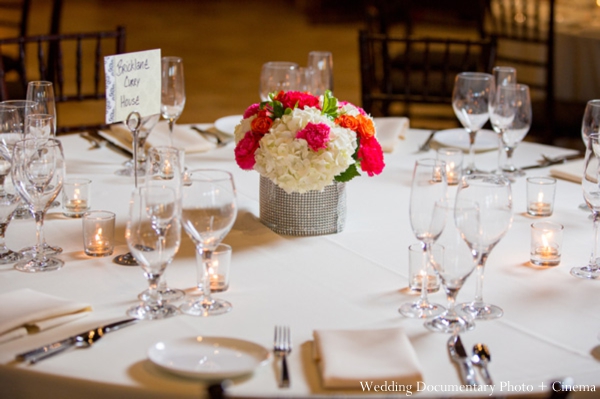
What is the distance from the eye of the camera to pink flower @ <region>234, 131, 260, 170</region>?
169 centimetres

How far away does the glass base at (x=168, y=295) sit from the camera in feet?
4.58

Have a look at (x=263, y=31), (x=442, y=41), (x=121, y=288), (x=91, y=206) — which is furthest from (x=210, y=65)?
(x=121, y=288)

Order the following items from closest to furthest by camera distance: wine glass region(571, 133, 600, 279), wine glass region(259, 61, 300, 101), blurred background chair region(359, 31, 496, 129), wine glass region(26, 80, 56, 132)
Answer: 1. wine glass region(571, 133, 600, 279)
2. wine glass region(26, 80, 56, 132)
3. wine glass region(259, 61, 300, 101)
4. blurred background chair region(359, 31, 496, 129)

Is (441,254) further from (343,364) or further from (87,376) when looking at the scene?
(87,376)

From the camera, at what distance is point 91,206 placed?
6.17 ft

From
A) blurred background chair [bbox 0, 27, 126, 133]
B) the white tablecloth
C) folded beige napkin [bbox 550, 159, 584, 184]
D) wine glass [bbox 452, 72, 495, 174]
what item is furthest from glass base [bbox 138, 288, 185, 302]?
blurred background chair [bbox 0, 27, 126, 133]

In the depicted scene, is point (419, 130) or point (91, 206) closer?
point (91, 206)

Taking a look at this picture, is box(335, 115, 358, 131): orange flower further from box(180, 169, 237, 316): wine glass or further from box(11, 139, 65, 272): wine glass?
box(11, 139, 65, 272): wine glass

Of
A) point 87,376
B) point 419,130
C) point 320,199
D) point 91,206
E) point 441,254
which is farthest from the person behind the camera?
point 419,130

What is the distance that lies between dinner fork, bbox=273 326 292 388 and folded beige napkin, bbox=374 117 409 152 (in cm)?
123

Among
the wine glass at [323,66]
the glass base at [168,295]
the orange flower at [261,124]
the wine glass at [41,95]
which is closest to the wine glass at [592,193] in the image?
the orange flower at [261,124]

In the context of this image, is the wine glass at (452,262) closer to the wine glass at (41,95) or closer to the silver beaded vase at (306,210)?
the silver beaded vase at (306,210)

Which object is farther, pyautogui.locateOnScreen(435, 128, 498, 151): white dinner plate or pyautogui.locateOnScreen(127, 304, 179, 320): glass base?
pyautogui.locateOnScreen(435, 128, 498, 151): white dinner plate

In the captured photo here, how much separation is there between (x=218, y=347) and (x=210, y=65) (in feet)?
21.7
